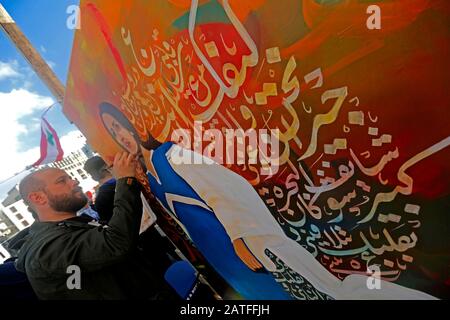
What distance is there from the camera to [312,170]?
4.15 ft

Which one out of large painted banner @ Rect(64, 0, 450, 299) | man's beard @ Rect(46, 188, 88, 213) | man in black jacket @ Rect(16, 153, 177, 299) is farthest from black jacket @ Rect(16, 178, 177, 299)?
large painted banner @ Rect(64, 0, 450, 299)

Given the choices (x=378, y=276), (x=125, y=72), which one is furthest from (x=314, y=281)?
(x=125, y=72)

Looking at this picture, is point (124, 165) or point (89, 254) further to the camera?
point (124, 165)

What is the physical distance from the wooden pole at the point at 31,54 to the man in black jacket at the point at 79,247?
2.19 meters

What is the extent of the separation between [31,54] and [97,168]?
1772 millimetres

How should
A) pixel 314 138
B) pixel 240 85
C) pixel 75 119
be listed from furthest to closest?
pixel 75 119 → pixel 240 85 → pixel 314 138

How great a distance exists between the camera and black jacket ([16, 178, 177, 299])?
4.97ft

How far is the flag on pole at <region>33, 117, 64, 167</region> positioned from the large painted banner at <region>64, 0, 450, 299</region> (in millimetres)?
1343

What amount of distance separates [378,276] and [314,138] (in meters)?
0.83

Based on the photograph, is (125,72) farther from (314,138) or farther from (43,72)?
(43,72)

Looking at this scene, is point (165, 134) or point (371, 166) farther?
point (165, 134)

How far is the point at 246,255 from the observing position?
204 centimetres

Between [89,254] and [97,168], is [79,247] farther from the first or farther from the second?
[97,168]

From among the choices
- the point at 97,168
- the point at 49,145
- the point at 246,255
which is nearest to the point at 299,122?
the point at 246,255
